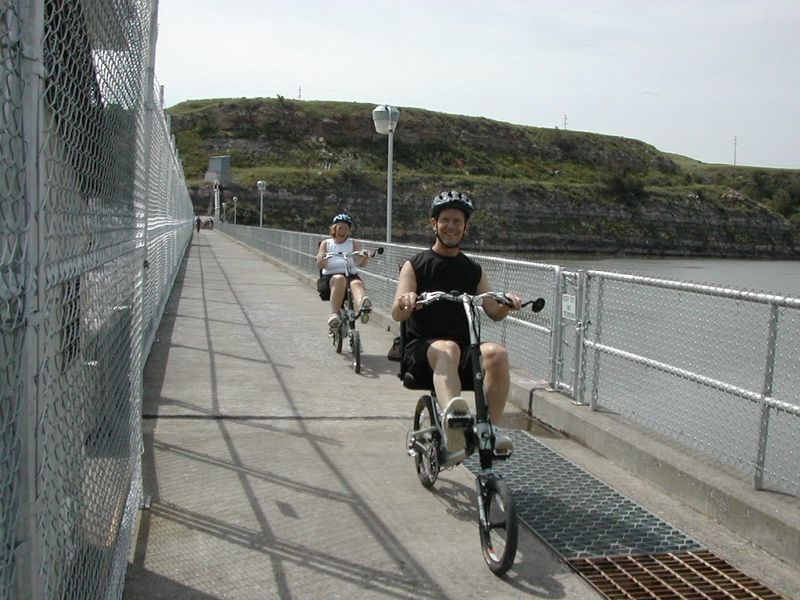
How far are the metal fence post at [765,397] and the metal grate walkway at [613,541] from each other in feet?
1.72

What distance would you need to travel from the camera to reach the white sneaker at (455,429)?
4.19 meters

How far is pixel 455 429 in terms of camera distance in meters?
4.20

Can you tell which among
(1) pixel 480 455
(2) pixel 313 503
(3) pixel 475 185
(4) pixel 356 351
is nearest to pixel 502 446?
(1) pixel 480 455

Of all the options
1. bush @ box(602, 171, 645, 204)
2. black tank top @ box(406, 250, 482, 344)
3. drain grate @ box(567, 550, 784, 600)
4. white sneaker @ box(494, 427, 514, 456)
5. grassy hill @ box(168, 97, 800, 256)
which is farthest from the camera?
bush @ box(602, 171, 645, 204)

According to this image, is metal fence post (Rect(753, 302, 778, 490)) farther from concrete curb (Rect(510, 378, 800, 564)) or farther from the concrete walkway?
the concrete walkway

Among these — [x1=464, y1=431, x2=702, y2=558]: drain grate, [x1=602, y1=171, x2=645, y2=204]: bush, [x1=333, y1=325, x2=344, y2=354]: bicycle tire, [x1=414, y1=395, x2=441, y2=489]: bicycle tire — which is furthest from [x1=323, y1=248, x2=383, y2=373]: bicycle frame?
[x1=602, y1=171, x2=645, y2=204]: bush

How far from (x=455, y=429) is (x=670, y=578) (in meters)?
1.15

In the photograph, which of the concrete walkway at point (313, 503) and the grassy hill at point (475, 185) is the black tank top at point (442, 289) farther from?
the grassy hill at point (475, 185)

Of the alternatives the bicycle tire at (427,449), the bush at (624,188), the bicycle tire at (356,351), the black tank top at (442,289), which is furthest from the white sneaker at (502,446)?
the bush at (624,188)

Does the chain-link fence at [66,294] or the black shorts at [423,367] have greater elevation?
the chain-link fence at [66,294]

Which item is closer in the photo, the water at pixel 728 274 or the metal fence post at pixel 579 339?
the metal fence post at pixel 579 339

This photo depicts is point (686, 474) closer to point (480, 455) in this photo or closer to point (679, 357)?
point (679, 357)

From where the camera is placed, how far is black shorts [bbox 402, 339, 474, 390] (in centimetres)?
465

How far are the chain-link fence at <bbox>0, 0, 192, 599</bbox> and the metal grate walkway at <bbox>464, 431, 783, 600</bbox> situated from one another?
6.63ft
